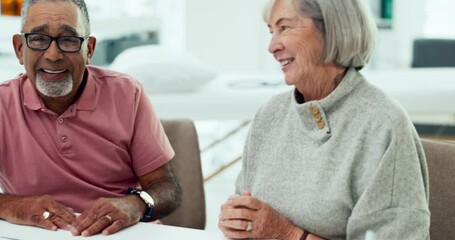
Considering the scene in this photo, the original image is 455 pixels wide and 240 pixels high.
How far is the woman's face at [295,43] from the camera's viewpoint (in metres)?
1.77

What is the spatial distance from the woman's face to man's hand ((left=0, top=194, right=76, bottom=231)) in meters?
0.62

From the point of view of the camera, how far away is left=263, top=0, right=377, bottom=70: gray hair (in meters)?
1.72

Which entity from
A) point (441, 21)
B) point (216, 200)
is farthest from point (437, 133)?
point (216, 200)

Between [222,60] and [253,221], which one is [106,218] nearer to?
[253,221]

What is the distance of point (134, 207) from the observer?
1.88 meters

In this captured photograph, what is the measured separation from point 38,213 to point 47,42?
451mm

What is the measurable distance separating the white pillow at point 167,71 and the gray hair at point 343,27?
1959 mm

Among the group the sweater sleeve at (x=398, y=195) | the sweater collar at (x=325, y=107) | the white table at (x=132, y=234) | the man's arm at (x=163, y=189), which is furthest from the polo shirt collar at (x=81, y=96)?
the sweater sleeve at (x=398, y=195)

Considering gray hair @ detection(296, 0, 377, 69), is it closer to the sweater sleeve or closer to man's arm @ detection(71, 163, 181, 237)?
the sweater sleeve

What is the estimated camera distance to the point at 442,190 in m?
1.86

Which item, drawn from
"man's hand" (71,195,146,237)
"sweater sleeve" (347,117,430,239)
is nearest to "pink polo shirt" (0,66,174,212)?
"man's hand" (71,195,146,237)

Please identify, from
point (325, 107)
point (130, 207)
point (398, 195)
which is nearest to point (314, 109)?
point (325, 107)

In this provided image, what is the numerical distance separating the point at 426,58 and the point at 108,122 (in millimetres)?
3424

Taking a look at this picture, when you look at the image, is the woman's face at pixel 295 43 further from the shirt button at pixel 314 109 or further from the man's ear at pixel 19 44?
the man's ear at pixel 19 44
